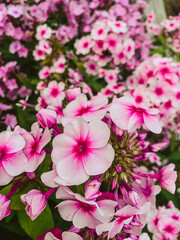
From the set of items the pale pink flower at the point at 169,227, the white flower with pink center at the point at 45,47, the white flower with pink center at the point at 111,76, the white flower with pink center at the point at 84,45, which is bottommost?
the pale pink flower at the point at 169,227

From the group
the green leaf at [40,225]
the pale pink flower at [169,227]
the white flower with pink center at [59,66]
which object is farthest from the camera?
the white flower with pink center at [59,66]

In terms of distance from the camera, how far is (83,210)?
0.56 metres

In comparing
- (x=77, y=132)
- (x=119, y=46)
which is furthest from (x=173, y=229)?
(x=119, y=46)

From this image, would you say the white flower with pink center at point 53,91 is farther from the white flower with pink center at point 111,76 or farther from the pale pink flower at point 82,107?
the pale pink flower at point 82,107

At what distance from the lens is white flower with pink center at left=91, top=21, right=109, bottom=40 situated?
1405 millimetres

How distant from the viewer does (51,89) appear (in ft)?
3.87

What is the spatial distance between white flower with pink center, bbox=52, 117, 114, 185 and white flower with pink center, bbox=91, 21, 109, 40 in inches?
38.9

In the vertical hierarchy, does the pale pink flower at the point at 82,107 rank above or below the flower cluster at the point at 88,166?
above

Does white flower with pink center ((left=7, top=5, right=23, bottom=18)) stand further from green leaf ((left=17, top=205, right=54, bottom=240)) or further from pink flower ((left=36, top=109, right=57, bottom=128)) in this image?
green leaf ((left=17, top=205, right=54, bottom=240))

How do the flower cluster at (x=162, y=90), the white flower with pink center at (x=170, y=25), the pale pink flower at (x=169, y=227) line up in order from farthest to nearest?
the white flower with pink center at (x=170, y=25) → the flower cluster at (x=162, y=90) → the pale pink flower at (x=169, y=227)

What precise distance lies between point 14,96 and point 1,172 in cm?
101

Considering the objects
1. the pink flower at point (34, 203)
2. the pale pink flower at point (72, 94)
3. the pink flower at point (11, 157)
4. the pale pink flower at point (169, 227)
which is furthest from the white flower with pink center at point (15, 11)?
the pale pink flower at point (169, 227)

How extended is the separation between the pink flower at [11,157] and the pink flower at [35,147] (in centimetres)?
2

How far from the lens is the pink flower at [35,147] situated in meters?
0.56
